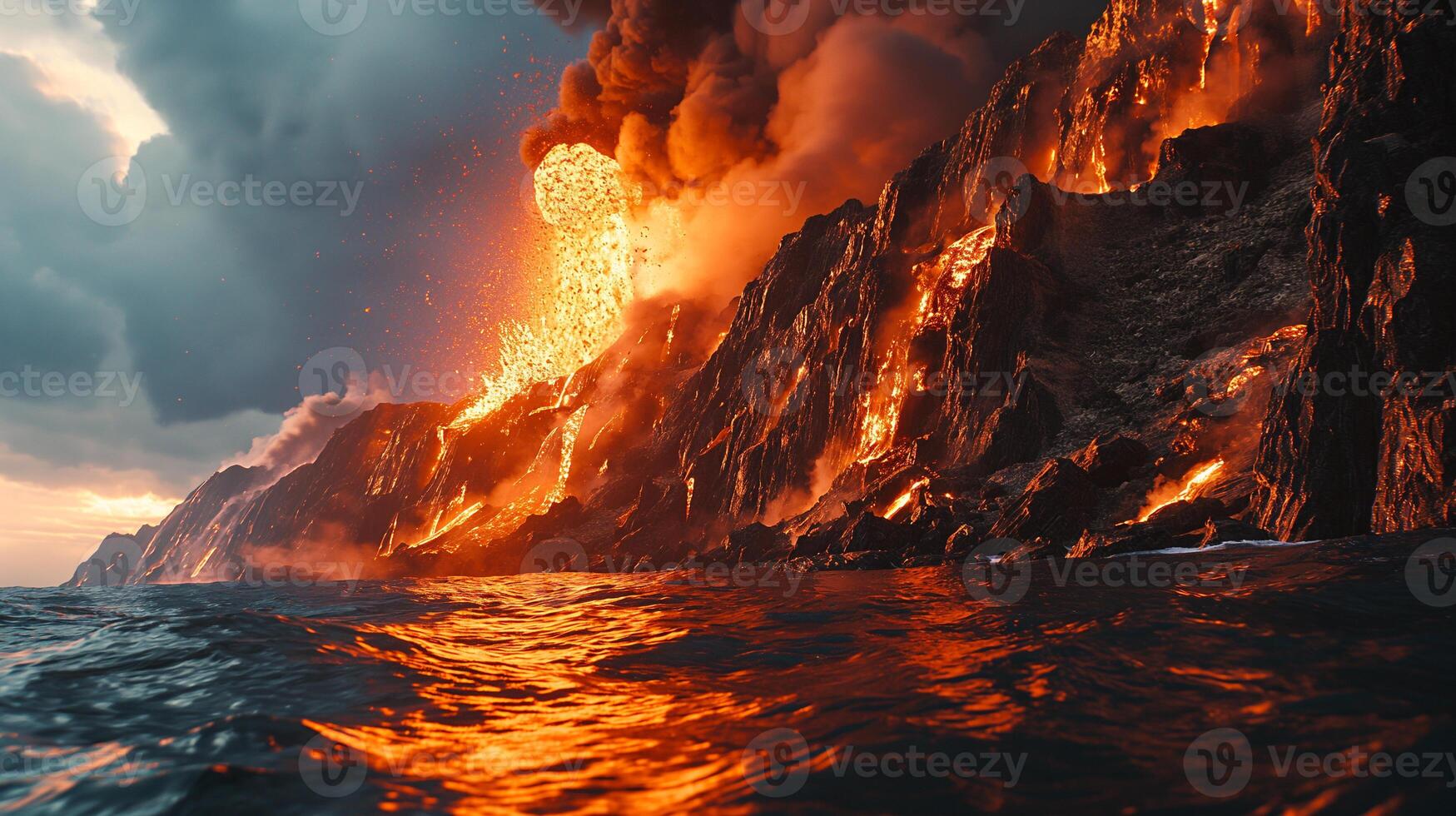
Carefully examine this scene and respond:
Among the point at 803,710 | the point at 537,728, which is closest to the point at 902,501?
the point at 803,710

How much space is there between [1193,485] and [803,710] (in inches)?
971

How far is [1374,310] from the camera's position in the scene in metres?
17.0

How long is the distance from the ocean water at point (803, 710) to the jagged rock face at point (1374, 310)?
458cm

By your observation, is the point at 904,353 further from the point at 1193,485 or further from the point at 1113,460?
the point at 1193,485

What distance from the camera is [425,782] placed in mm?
4934

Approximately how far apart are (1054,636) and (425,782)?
24.3ft

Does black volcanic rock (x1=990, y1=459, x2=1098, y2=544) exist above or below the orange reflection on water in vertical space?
above

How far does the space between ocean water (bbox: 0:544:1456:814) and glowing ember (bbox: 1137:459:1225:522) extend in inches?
492

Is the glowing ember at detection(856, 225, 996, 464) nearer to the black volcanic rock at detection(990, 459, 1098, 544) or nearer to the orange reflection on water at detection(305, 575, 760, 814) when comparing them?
the black volcanic rock at detection(990, 459, 1098, 544)

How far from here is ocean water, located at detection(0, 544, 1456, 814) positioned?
4.44 metres

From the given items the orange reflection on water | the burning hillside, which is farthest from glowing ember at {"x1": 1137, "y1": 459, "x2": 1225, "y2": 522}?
the orange reflection on water

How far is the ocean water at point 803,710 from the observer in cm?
444

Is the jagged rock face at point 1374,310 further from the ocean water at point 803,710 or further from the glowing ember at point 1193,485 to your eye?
the glowing ember at point 1193,485

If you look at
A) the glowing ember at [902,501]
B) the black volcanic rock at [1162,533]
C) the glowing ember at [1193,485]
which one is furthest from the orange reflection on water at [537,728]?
the glowing ember at [902,501]
